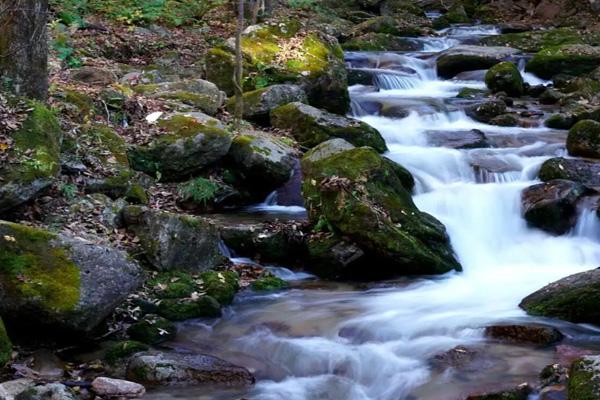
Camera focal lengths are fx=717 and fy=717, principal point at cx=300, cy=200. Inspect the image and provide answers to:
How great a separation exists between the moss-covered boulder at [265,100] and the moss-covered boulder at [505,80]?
17.9 feet

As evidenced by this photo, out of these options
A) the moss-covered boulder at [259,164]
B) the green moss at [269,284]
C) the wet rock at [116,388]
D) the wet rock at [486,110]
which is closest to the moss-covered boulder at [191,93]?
the moss-covered boulder at [259,164]

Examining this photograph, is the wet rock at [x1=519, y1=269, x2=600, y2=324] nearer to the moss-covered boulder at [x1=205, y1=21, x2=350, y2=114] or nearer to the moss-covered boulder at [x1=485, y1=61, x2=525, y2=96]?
the moss-covered boulder at [x1=205, y1=21, x2=350, y2=114]

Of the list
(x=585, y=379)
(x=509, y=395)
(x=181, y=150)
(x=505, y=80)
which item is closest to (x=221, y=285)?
(x=181, y=150)

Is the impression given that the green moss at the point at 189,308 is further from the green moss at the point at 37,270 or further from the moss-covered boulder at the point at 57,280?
the green moss at the point at 37,270

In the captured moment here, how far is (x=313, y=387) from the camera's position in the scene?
5910 mm

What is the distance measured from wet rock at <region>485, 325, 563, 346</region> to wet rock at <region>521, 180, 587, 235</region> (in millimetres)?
3358

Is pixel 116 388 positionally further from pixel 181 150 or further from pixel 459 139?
pixel 459 139

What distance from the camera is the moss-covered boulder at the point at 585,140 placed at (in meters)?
11.5

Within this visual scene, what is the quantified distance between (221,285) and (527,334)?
3095mm

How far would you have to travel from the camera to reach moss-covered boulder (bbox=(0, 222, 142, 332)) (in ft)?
18.9

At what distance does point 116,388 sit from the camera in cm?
530

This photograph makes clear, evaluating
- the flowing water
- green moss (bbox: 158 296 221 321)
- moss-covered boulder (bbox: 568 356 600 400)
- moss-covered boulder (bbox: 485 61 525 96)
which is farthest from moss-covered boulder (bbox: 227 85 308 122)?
moss-covered boulder (bbox: 568 356 600 400)

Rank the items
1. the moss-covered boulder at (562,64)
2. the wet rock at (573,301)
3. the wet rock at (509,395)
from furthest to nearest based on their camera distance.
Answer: the moss-covered boulder at (562,64) < the wet rock at (573,301) < the wet rock at (509,395)

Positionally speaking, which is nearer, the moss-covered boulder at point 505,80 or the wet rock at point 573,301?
the wet rock at point 573,301
